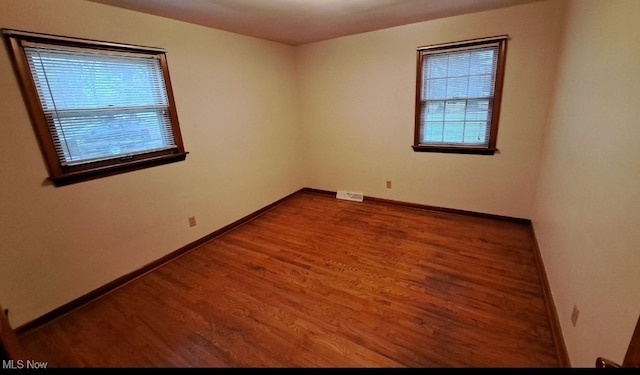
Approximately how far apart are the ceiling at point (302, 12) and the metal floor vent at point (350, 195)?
7.42 feet

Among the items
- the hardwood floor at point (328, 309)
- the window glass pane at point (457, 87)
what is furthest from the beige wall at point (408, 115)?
the hardwood floor at point (328, 309)

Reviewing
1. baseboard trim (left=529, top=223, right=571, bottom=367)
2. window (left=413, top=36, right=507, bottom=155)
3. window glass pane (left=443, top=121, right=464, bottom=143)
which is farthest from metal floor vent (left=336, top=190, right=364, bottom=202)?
baseboard trim (left=529, top=223, right=571, bottom=367)

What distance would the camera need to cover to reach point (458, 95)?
130 inches

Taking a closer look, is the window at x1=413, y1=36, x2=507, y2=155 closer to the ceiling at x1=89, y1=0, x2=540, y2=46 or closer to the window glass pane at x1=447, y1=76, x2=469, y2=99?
the window glass pane at x1=447, y1=76, x2=469, y2=99

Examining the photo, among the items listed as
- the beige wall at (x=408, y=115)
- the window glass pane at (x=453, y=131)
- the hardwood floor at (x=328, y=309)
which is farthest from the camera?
the window glass pane at (x=453, y=131)

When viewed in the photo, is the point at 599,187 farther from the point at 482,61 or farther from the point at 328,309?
the point at 482,61

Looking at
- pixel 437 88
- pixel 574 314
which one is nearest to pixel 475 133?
pixel 437 88

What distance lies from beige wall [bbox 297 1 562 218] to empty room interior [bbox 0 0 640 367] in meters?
0.02

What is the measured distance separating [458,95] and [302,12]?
2.00 metres

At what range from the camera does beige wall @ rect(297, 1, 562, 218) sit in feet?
9.49

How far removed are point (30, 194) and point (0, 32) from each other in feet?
3.47

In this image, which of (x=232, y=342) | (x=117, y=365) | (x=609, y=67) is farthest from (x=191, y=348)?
(x=609, y=67)

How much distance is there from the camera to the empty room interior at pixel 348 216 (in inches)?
63.0

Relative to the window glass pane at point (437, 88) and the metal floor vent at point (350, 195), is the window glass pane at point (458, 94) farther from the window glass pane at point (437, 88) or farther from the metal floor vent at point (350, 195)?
the metal floor vent at point (350, 195)
